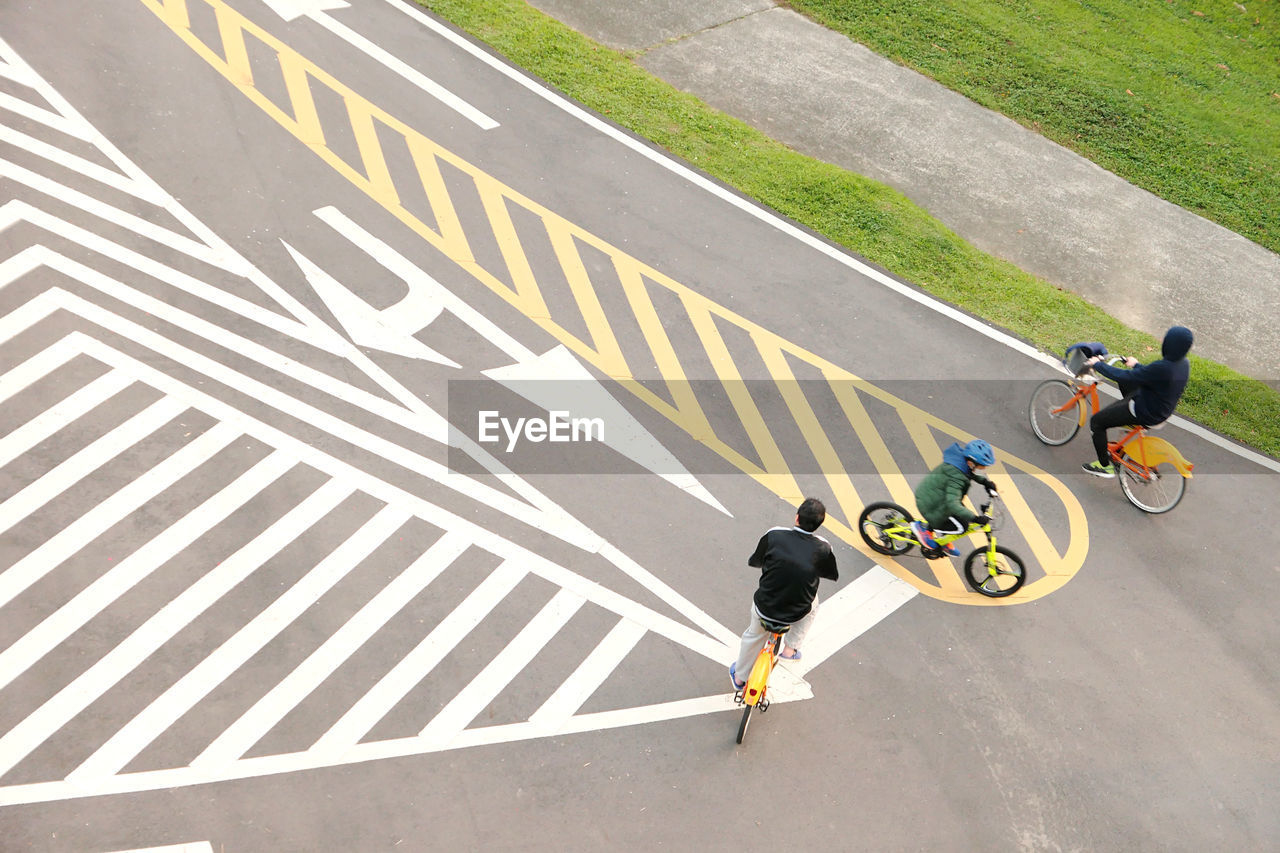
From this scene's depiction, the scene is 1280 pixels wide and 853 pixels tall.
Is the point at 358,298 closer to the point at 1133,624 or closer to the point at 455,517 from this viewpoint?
the point at 455,517

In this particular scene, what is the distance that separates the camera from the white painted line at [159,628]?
816 centimetres

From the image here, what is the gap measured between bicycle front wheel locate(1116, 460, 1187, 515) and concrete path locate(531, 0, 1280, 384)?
10.5 feet

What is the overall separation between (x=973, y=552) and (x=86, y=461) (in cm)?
933

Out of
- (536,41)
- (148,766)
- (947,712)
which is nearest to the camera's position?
(148,766)

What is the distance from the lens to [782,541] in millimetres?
8133

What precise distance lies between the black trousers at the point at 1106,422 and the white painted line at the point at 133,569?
903 cm

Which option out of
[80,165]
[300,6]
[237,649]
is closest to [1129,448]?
[237,649]

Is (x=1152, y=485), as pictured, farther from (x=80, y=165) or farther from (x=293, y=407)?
(x=80, y=165)

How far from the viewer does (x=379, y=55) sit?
16266 millimetres

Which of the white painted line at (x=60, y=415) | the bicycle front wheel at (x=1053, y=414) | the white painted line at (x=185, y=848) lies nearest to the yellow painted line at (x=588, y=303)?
the bicycle front wheel at (x=1053, y=414)

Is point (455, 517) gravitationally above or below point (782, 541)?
below

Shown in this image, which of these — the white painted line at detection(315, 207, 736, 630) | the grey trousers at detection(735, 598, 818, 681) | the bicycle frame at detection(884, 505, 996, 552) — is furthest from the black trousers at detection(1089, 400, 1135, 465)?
the grey trousers at detection(735, 598, 818, 681)

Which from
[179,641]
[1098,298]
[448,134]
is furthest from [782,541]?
[448,134]

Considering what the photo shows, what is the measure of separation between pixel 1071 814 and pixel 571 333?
7601 millimetres
